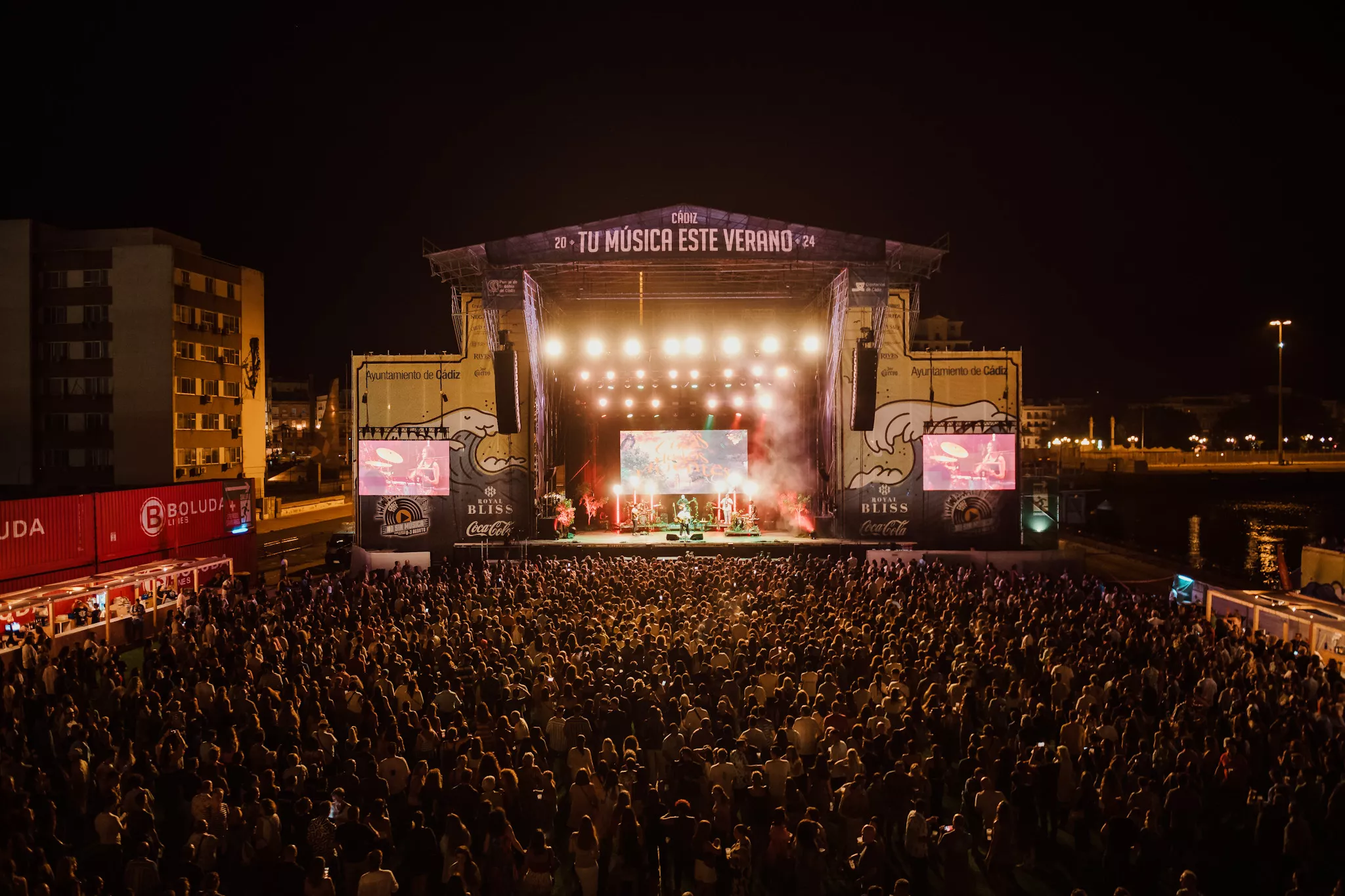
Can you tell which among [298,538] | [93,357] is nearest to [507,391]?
[298,538]

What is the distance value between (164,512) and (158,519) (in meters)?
0.27

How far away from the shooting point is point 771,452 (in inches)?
1085

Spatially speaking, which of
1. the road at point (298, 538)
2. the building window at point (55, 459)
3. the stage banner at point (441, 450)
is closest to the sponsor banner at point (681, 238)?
the stage banner at point (441, 450)

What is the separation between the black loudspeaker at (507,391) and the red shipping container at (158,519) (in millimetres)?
9115

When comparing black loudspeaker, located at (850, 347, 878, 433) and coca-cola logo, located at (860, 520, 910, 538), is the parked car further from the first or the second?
black loudspeaker, located at (850, 347, 878, 433)

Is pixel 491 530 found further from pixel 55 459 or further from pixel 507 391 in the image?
pixel 55 459

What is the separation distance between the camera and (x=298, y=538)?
35.8 metres

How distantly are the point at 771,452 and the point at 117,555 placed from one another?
19037mm

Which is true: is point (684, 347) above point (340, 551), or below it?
above

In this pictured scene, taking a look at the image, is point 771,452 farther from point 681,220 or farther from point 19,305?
point 19,305

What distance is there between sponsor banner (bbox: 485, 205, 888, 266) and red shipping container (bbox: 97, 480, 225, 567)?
1238cm

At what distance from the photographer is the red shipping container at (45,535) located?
17547 mm

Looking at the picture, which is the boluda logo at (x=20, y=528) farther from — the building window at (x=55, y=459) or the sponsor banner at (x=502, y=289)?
the building window at (x=55, y=459)

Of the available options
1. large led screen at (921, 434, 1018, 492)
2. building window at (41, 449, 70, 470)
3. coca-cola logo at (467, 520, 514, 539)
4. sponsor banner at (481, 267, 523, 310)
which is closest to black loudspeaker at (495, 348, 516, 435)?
sponsor banner at (481, 267, 523, 310)
